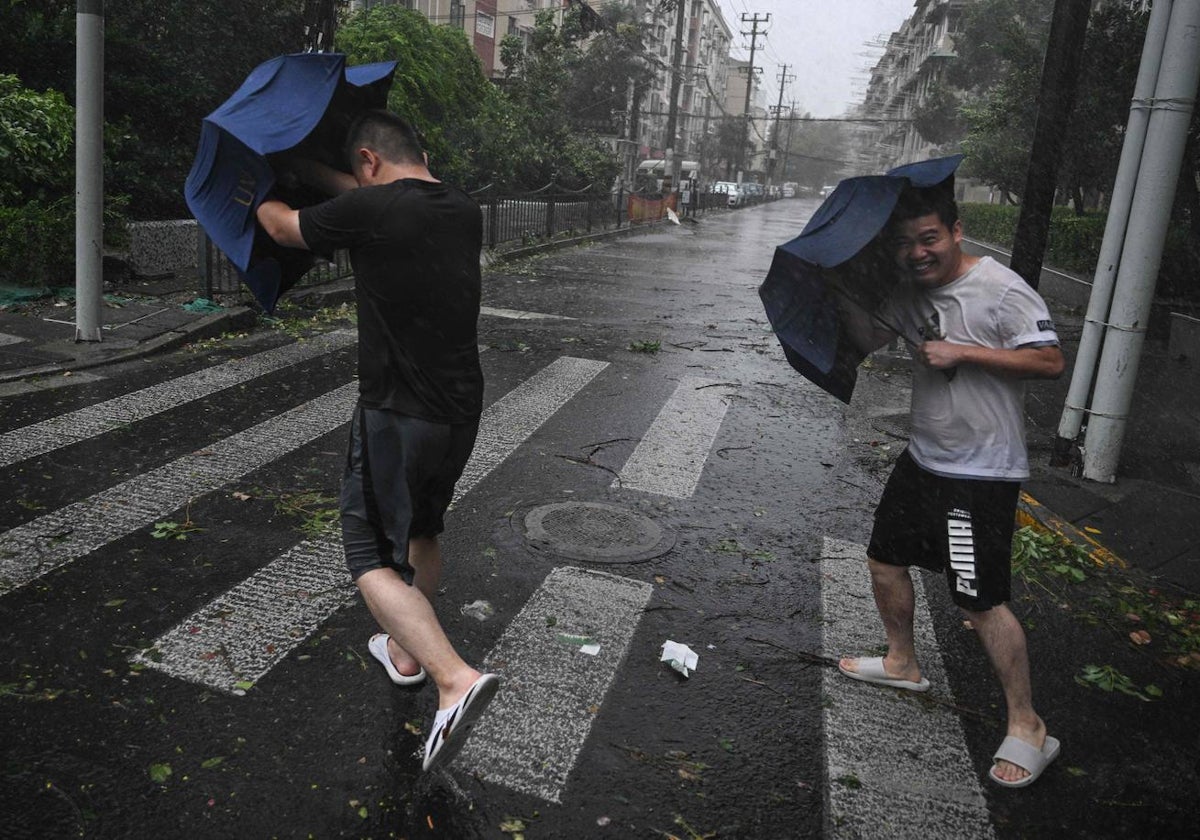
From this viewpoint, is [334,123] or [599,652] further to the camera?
[599,652]

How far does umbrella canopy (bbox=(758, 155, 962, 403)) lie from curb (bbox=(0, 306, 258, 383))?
6.70 m

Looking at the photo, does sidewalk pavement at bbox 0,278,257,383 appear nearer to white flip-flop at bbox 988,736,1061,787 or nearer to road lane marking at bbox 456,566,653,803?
road lane marking at bbox 456,566,653,803

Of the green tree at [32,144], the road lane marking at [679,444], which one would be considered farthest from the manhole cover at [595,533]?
the green tree at [32,144]

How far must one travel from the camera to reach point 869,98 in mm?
126625

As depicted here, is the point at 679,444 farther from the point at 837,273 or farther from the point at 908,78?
the point at 908,78

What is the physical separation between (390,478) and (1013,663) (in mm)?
2106

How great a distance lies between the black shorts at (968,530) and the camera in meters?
3.00

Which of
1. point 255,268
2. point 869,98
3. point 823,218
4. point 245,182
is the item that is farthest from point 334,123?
point 869,98

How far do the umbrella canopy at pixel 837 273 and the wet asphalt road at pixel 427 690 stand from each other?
131 cm

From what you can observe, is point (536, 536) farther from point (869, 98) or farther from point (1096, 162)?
point (869, 98)

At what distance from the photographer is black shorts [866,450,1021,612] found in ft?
9.84

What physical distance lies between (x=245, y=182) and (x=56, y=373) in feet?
19.4

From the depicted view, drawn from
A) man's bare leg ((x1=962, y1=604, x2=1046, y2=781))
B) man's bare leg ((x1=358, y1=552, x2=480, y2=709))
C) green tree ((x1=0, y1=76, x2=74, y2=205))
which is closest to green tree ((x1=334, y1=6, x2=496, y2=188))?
green tree ((x1=0, y1=76, x2=74, y2=205))

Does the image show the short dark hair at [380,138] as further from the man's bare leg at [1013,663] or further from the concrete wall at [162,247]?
the concrete wall at [162,247]
